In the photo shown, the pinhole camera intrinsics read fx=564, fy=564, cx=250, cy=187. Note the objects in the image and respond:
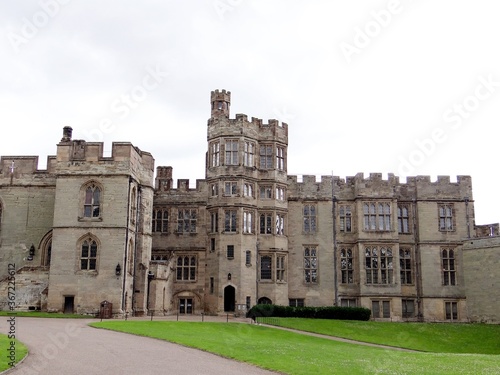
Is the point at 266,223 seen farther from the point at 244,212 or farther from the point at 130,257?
the point at 130,257

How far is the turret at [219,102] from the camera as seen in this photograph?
46.4 m

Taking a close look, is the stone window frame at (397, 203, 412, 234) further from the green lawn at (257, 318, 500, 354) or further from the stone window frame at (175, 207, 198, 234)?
the stone window frame at (175, 207, 198, 234)

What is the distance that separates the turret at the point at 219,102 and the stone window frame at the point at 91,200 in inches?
478

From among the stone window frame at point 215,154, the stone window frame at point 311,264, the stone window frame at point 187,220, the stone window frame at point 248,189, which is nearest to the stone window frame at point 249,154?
the stone window frame at point 248,189

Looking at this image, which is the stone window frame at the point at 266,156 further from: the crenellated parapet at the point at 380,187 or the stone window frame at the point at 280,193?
the crenellated parapet at the point at 380,187

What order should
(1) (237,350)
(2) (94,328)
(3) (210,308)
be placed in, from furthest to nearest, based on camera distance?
(3) (210,308), (2) (94,328), (1) (237,350)

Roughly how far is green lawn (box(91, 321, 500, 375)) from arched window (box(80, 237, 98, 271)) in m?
8.90

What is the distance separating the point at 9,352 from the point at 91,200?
21.3m

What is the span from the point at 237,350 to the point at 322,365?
4.44 metres

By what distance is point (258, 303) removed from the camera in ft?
143

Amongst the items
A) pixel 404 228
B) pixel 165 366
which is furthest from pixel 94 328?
pixel 404 228

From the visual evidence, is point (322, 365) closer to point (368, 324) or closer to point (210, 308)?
Result: point (368, 324)

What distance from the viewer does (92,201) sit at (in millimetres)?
38906

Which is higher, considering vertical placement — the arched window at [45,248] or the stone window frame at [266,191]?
the stone window frame at [266,191]
